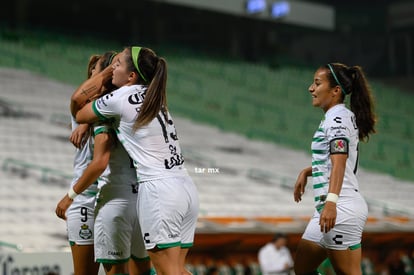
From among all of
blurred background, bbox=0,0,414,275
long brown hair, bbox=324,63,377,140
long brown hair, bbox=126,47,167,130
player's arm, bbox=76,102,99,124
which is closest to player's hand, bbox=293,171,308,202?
long brown hair, bbox=324,63,377,140

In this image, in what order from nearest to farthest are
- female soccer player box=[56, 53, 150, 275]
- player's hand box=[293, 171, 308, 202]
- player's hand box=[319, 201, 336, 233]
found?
1. player's hand box=[319, 201, 336, 233]
2. female soccer player box=[56, 53, 150, 275]
3. player's hand box=[293, 171, 308, 202]

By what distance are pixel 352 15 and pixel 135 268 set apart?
97.5 ft

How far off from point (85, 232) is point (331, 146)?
1.50 metres

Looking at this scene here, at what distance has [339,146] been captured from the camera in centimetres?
453

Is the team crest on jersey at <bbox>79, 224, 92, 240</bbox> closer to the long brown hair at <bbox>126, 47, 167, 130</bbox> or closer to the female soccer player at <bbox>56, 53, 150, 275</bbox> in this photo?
the female soccer player at <bbox>56, 53, 150, 275</bbox>

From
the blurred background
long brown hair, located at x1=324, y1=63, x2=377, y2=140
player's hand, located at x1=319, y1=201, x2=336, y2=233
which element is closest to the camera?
player's hand, located at x1=319, y1=201, x2=336, y2=233

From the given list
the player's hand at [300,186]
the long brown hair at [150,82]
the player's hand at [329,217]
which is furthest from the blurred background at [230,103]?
the long brown hair at [150,82]

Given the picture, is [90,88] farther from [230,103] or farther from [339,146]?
[230,103]

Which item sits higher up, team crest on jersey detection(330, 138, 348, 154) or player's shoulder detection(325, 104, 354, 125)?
player's shoulder detection(325, 104, 354, 125)

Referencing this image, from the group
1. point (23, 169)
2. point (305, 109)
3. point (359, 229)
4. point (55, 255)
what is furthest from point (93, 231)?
point (305, 109)

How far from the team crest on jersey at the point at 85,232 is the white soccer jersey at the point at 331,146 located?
133 cm

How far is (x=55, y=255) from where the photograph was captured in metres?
6.80

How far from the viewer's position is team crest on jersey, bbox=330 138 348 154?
4520 millimetres

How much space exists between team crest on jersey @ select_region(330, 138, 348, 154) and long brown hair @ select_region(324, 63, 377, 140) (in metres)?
0.31
